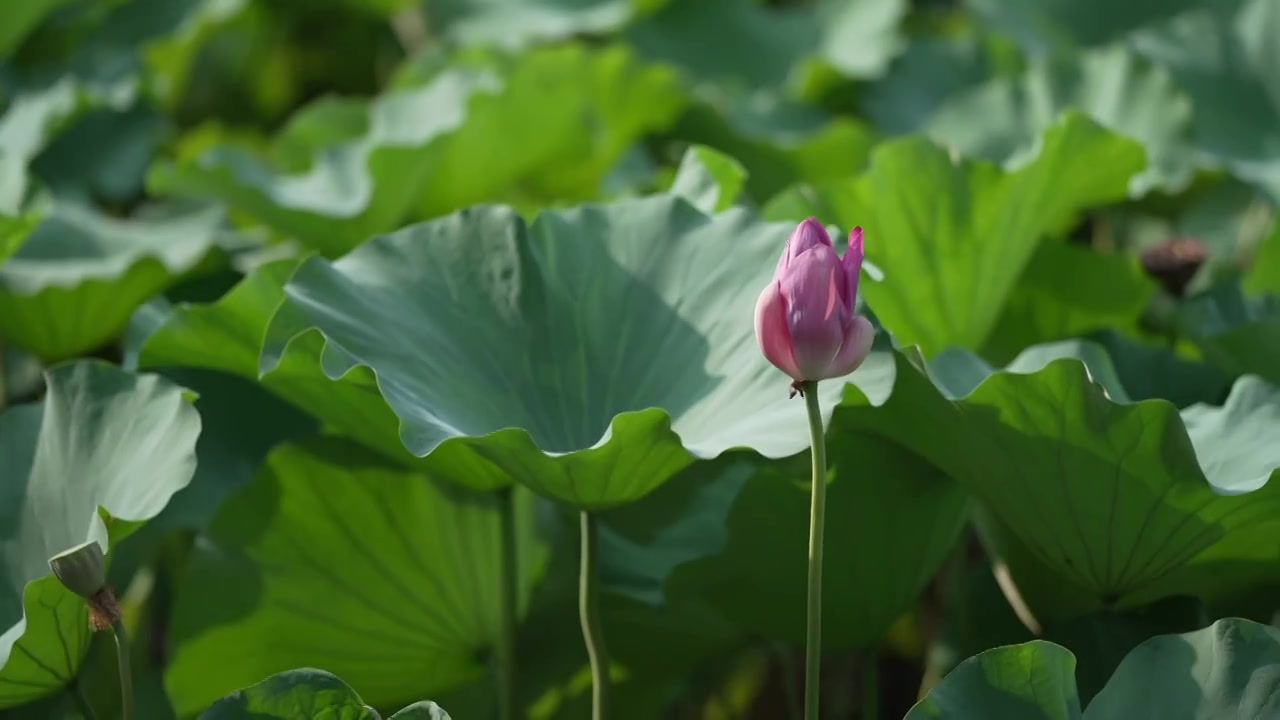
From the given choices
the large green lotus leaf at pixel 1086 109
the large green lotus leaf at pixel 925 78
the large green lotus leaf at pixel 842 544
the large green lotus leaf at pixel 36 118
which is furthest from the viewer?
the large green lotus leaf at pixel 925 78

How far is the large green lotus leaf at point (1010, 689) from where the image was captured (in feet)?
2.39

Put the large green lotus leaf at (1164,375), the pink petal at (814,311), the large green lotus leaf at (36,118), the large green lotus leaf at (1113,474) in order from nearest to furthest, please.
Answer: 1. the pink petal at (814,311)
2. the large green lotus leaf at (1113,474)
3. the large green lotus leaf at (1164,375)
4. the large green lotus leaf at (36,118)

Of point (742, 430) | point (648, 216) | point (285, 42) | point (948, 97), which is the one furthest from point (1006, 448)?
point (285, 42)

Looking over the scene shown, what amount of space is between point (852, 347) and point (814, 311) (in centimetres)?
3

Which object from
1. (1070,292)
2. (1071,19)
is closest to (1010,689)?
(1070,292)

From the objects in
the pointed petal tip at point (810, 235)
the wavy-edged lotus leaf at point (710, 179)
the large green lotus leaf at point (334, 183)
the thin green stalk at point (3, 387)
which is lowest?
the thin green stalk at point (3, 387)

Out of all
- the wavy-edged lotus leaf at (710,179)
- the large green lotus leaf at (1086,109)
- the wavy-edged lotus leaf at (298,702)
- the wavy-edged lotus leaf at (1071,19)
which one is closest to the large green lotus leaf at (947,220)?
the wavy-edged lotus leaf at (710,179)

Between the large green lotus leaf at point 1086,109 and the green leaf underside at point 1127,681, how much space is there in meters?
0.73

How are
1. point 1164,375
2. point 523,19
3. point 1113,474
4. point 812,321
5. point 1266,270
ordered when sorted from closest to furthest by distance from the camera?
point 812,321 → point 1113,474 → point 1164,375 → point 1266,270 → point 523,19

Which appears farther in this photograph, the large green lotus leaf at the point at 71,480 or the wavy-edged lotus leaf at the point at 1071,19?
the wavy-edged lotus leaf at the point at 1071,19

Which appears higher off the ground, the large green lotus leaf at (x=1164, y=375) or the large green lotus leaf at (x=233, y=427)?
the large green lotus leaf at (x=1164, y=375)

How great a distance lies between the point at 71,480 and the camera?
898 millimetres

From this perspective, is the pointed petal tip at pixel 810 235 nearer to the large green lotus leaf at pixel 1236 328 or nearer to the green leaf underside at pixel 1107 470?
the green leaf underside at pixel 1107 470

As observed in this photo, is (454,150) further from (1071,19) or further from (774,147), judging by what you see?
(1071,19)
